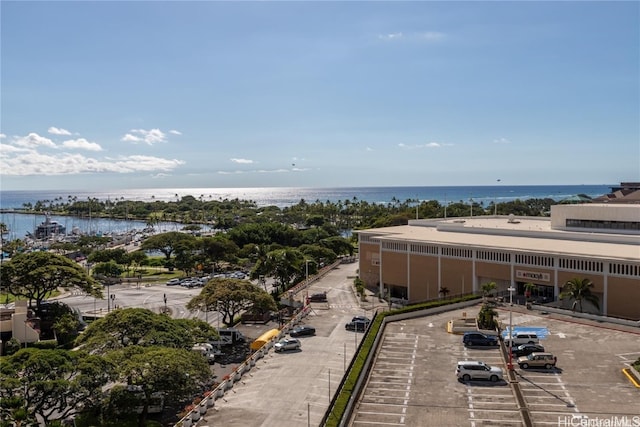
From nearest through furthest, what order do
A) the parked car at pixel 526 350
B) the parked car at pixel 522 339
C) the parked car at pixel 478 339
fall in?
the parked car at pixel 526 350, the parked car at pixel 522 339, the parked car at pixel 478 339

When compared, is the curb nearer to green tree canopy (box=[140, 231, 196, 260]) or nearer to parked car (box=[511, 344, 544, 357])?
parked car (box=[511, 344, 544, 357])

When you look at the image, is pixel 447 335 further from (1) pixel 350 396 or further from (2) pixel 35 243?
(2) pixel 35 243

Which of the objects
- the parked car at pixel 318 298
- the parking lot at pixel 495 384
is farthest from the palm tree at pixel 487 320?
the parked car at pixel 318 298

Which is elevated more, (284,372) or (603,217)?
(603,217)

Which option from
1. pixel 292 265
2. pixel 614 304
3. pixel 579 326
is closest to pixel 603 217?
pixel 614 304

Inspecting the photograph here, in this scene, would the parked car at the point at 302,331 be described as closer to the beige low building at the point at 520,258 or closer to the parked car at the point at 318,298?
the parked car at the point at 318,298

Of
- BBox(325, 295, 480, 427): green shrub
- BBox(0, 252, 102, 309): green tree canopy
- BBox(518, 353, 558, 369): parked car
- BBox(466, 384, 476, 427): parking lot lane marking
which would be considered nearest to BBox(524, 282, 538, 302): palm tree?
BBox(325, 295, 480, 427): green shrub
